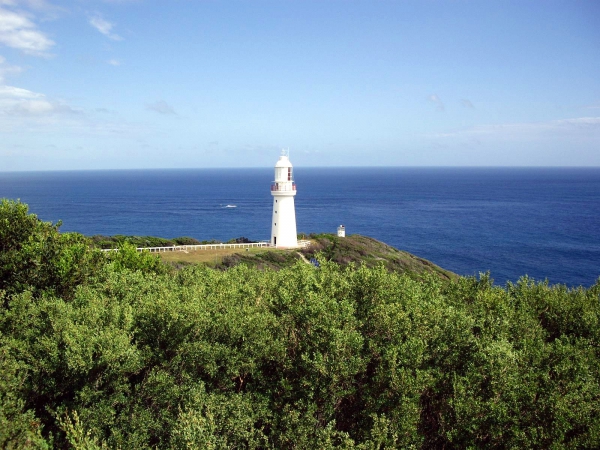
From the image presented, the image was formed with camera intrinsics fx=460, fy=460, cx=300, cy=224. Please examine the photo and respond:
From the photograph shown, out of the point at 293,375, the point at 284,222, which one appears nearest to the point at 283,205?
the point at 284,222

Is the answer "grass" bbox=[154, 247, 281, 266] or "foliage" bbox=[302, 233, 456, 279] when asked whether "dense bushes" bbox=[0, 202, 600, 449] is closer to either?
"grass" bbox=[154, 247, 281, 266]

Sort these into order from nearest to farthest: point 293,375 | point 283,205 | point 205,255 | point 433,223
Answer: point 293,375
point 205,255
point 283,205
point 433,223

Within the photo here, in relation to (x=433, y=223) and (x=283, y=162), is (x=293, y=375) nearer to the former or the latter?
(x=283, y=162)

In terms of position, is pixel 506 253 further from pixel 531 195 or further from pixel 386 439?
pixel 531 195

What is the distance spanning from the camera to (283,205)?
54375 mm

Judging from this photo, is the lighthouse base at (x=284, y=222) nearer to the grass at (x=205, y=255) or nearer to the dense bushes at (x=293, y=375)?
the grass at (x=205, y=255)

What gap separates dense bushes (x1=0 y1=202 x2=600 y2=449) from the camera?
41.3 ft

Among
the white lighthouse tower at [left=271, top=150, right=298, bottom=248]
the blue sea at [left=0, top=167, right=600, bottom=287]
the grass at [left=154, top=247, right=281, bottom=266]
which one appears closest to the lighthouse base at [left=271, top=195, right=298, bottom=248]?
the white lighthouse tower at [left=271, top=150, right=298, bottom=248]

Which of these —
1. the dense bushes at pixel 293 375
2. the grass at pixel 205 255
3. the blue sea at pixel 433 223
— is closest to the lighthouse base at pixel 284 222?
the grass at pixel 205 255

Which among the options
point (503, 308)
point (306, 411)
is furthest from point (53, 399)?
point (503, 308)

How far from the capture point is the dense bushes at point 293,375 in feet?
41.3

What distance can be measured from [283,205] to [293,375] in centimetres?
4020

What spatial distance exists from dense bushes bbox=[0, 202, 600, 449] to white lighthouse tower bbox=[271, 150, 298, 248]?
37.2 m

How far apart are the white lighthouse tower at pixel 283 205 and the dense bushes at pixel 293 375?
122ft
